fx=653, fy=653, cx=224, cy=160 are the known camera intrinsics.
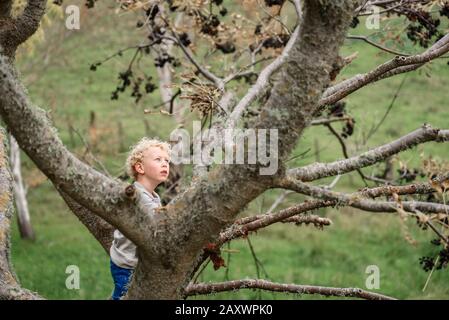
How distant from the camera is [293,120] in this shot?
2166 millimetres

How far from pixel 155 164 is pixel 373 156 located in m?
1.30

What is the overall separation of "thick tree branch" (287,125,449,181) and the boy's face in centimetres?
108

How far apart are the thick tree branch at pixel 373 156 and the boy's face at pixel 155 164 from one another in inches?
42.5

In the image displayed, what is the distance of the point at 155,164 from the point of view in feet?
11.0

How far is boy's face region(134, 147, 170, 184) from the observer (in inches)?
132

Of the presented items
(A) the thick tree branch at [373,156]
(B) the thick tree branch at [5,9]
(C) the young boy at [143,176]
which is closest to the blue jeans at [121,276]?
(C) the young boy at [143,176]

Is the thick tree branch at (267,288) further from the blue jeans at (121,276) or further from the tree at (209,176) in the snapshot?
the tree at (209,176)

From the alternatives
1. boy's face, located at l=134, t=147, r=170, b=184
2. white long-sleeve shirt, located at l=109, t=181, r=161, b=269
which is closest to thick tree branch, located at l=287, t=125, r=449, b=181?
white long-sleeve shirt, located at l=109, t=181, r=161, b=269

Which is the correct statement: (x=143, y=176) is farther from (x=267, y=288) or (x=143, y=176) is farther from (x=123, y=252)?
(x=267, y=288)

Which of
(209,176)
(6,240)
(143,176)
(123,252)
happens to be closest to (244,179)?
(209,176)

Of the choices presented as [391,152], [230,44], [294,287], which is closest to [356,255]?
[230,44]
